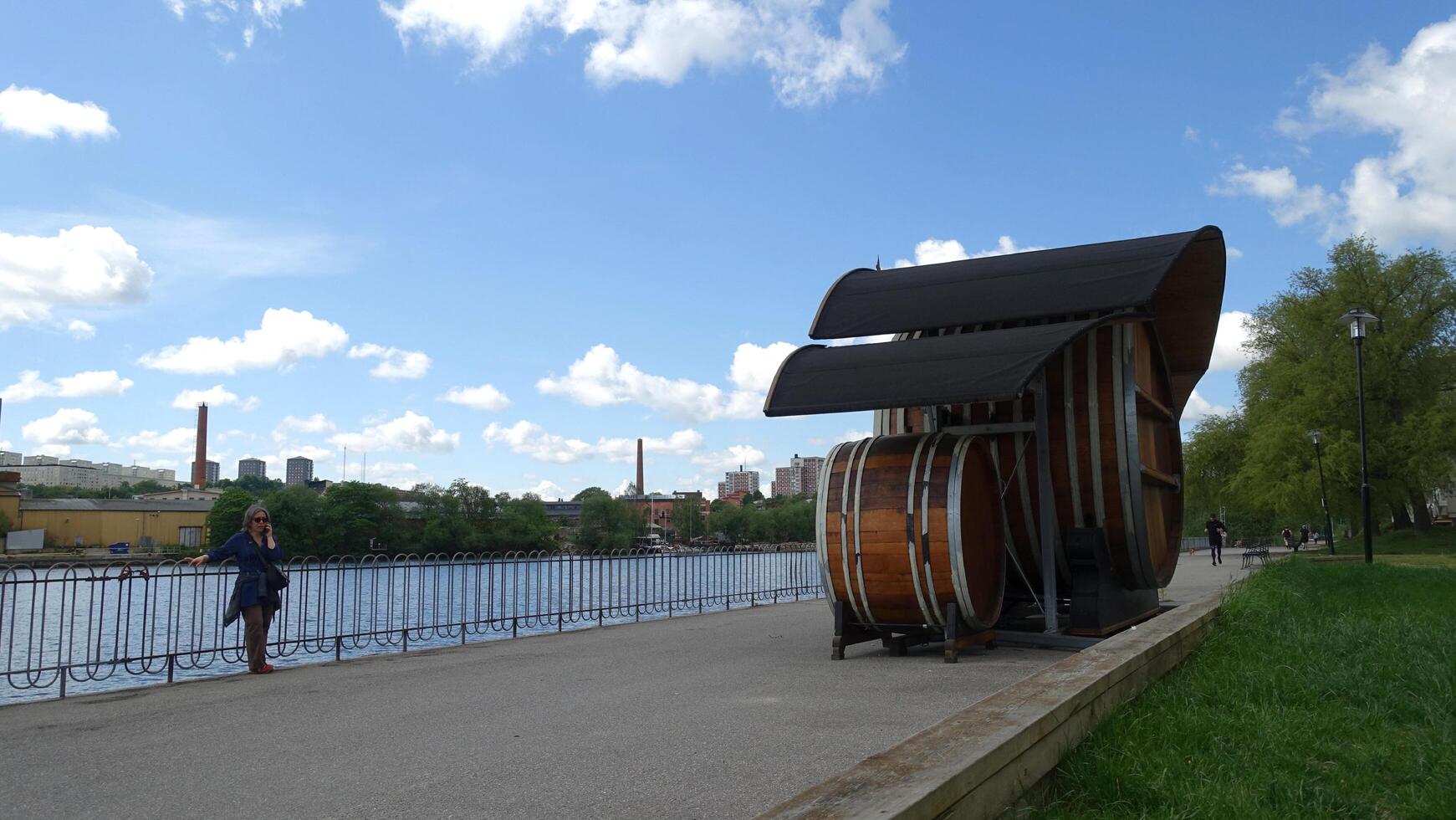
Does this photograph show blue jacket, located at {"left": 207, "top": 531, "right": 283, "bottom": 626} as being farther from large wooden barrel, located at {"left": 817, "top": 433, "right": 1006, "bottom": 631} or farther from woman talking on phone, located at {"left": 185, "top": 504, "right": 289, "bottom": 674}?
large wooden barrel, located at {"left": 817, "top": 433, "right": 1006, "bottom": 631}

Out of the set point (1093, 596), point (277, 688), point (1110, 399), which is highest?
point (1110, 399)

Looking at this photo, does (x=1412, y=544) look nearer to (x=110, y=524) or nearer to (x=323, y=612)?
(x=323, y=612)

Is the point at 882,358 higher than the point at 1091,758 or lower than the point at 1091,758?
higher

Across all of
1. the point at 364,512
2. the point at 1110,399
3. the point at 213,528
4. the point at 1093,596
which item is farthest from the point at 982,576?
the point at 213,528

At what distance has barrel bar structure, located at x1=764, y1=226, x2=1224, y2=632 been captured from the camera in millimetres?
9789

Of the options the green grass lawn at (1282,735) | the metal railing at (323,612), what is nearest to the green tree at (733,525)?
the metal railing at (323,612)

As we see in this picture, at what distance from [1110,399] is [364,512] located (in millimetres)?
61956

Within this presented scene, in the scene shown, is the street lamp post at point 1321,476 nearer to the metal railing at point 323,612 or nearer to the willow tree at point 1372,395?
the willow tree at point 1372,395

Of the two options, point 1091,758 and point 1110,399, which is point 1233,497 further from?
point 1091,758

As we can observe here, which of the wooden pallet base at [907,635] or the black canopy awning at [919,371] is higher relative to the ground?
the black canopy awning at [919,371]

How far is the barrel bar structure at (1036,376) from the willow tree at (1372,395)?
110ft

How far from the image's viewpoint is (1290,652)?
801 cm

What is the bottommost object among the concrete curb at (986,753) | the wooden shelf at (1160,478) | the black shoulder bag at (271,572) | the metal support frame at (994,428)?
the concrete curb at (986,753)

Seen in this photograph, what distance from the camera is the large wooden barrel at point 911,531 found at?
31.7ft
